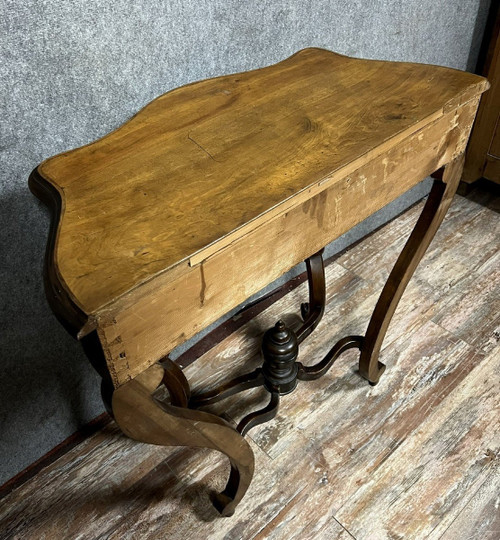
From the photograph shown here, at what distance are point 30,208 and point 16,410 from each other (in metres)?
0.47

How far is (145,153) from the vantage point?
31.3 inches

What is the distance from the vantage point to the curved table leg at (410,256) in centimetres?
107

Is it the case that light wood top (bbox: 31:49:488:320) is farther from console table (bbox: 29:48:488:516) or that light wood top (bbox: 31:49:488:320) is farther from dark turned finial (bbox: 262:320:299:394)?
dark turned finial (bbox: 262:320:299:394)

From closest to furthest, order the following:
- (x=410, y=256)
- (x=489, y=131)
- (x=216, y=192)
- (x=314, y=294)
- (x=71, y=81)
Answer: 1. (x=216, y=192)
2. (x=71, y=81)
3. (x=410, y=256)
4. (x=314, y=294)
5. (x=489, y=131)

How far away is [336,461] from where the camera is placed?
1230mm

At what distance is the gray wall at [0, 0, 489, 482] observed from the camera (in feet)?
2.74

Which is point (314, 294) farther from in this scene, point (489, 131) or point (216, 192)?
point (489, 131)

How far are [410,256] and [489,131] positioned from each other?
3.23 ft

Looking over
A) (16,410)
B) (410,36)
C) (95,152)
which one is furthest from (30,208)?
(410,36)

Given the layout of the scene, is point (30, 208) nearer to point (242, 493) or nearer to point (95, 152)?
point (95, 152)

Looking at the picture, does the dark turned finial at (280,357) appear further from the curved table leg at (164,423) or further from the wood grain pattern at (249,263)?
the wood grain pattern at (249,263)

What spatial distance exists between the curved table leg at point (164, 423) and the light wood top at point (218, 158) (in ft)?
0.57

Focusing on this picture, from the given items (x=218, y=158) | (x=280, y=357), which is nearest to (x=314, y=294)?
(x=280, y=357)

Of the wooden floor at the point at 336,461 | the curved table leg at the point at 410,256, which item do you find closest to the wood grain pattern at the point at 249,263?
the curved table leg at the point at 410,256
